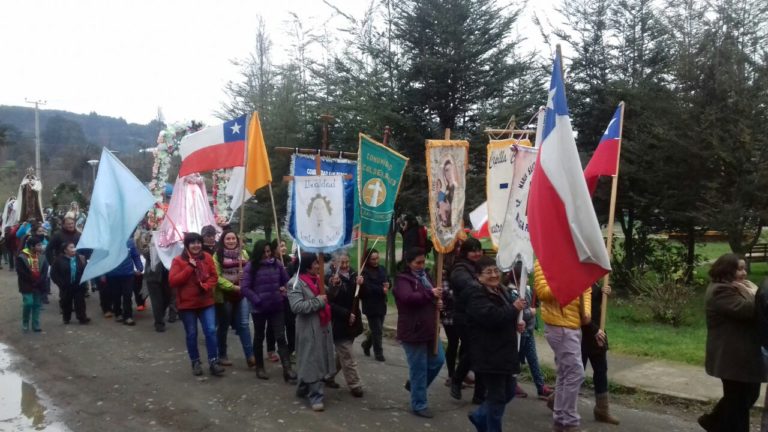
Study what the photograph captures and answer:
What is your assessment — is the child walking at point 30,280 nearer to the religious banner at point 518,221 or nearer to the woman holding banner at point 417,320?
the woman holding banner at point 417,320

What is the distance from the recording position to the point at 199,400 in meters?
7.07

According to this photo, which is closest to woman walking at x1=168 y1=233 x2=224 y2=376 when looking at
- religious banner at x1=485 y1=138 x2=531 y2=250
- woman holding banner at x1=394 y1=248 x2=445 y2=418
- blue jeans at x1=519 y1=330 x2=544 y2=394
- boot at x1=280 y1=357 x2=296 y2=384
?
boot at x1=280 y1=357 x2=296 y2=384

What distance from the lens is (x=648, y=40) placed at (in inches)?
588

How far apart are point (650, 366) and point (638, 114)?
7.41 meters

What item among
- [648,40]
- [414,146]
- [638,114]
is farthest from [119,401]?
[648,40]

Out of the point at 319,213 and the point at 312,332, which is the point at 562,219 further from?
the point at 312,332

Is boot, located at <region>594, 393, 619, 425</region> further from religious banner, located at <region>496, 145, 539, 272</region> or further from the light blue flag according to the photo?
the light blue flag

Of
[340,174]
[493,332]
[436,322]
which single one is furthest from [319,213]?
[493,332]

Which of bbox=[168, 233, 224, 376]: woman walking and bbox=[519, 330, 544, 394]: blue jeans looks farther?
bbox=[168, 233, 224, 376]: woman walking

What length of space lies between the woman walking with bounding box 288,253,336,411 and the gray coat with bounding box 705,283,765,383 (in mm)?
3600

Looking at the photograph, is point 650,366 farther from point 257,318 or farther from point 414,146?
point 414,146

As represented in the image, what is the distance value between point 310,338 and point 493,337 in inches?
87.2

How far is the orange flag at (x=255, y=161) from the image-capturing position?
906cm

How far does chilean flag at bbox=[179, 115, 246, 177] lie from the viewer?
30.0 feet
